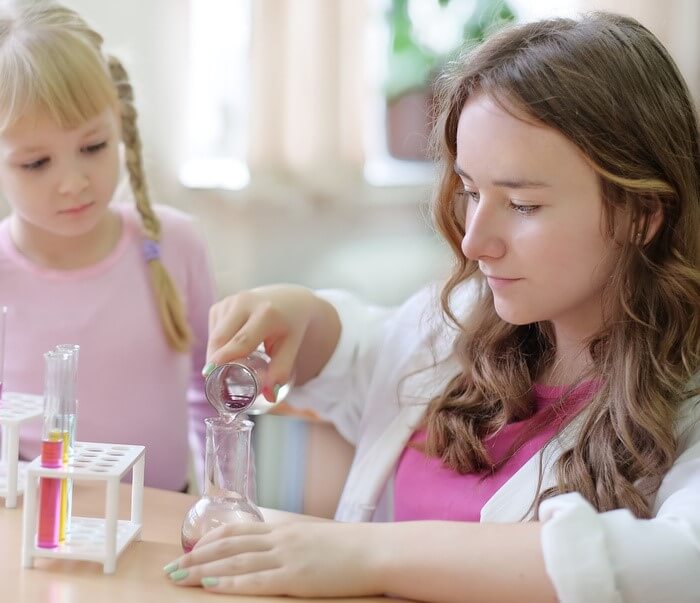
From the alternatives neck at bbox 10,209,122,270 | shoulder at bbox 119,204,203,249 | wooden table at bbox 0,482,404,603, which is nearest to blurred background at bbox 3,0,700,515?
shoulder at bbox 119,204,203,249

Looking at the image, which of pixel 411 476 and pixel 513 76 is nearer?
pixel 513 76

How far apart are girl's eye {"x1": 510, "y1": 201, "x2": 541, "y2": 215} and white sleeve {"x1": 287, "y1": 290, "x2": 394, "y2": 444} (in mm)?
397

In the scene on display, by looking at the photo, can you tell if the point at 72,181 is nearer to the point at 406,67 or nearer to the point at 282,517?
the point at 282,517

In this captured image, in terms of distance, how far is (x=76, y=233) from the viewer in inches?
53.1

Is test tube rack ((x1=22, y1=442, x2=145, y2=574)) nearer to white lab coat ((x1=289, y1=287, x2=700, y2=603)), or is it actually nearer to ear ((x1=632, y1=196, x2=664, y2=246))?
white lab coat ((x1=289, y1=287, x2=700, y2=603))

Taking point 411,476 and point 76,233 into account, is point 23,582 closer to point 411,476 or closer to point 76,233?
point 411,476

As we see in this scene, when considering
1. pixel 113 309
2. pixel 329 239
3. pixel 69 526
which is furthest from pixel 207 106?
pixel 69 526

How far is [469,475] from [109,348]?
581 mm

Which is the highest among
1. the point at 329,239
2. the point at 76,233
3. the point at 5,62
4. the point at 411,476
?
the point at 5,62

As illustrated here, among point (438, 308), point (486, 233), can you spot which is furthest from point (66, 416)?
point (438, 308)

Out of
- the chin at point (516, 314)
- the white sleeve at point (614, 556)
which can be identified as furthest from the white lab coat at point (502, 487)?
the chin at point (516, 314)

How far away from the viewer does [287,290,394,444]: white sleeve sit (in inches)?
50.8

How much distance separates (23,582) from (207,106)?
1857 mm

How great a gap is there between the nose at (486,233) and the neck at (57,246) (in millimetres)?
668
